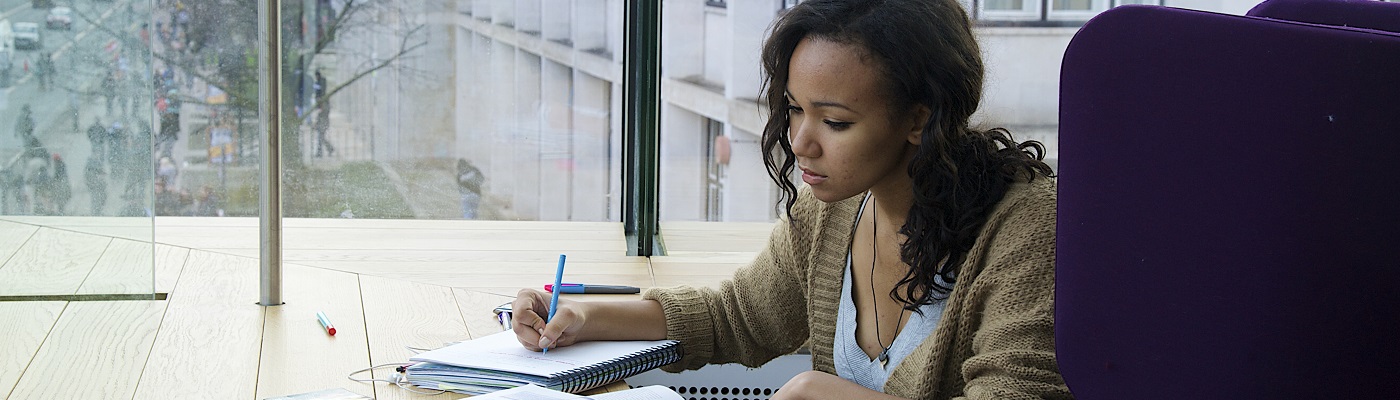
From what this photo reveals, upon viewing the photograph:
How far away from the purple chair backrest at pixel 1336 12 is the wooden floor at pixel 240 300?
83 cm

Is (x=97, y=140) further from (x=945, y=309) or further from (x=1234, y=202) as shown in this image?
(x=1234, y=202)

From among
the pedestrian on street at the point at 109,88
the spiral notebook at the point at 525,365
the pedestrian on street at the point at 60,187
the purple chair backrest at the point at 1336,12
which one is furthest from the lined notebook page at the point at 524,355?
the purple chair backrest at the point at 1336,12

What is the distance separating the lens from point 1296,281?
801mm

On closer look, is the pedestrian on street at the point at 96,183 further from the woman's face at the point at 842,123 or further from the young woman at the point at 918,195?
the woman's face at the point at 842,123

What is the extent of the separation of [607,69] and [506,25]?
0.91 feet

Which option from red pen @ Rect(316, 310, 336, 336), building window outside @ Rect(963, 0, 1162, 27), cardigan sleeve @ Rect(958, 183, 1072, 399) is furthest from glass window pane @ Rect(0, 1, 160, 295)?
building window outside @ Rect(963, 0, 1162, 27)

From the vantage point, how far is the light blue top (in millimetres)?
1293

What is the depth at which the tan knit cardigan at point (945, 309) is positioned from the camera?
1102mm

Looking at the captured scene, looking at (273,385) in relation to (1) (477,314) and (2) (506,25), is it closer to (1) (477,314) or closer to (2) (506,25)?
(1) (477,314)

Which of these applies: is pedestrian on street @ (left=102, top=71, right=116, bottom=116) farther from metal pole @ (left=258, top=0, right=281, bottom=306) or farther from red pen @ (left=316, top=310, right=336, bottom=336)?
red pen @ (left=316, top=310, right=336, bottom=336)

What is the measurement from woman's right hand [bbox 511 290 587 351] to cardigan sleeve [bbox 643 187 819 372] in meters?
0.13

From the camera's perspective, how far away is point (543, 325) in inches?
55.4

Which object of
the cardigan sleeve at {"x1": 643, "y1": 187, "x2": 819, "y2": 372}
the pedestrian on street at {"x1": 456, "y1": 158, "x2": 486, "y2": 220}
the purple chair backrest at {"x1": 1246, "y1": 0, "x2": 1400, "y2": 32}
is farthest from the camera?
the pedestrian on street at {"x1": 456, "y1": 158, "x2": 486, "y2": 220}

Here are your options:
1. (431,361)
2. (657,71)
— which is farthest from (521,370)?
(657,71)
